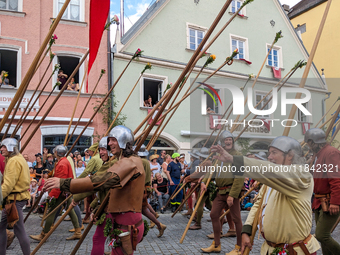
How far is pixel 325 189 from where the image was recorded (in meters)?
4.13

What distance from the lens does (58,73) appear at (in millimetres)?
12664

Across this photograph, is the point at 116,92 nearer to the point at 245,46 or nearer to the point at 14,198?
the point at 245,46

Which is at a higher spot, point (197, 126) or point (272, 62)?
point (272, 62)

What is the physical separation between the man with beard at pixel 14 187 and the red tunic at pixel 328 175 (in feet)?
12.5

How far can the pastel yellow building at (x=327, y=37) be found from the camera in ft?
69.1

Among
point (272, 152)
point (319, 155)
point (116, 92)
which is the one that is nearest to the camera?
point (272, 152)

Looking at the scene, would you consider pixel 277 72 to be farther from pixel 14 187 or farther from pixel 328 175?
pixel 14 187

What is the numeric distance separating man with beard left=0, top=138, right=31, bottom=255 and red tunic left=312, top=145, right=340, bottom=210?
380cm

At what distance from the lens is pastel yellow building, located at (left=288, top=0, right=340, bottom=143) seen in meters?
21.0

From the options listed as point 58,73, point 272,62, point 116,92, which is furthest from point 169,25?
point 272,62

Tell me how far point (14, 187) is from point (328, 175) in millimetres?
4041

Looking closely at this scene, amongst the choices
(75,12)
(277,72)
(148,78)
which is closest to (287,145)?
(148,78)

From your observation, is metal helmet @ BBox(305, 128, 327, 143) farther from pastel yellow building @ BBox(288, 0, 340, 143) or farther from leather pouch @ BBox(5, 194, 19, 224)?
pastel yellow building @ BBox(288, 0, 340, 143)

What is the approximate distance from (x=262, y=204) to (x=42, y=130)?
1071cm
